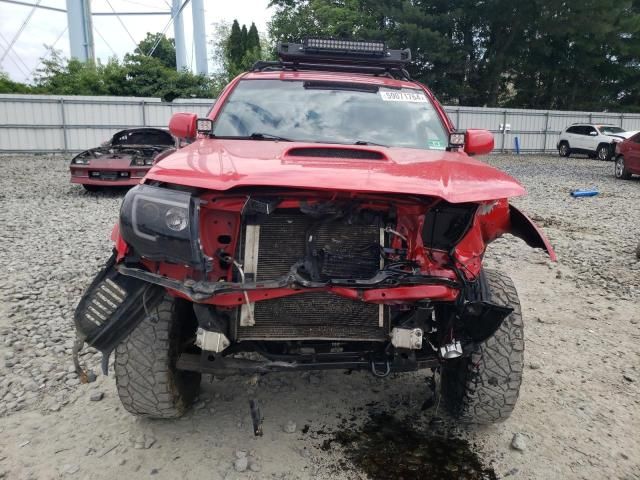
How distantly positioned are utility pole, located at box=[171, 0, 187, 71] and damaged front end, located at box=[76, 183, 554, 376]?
30.8m

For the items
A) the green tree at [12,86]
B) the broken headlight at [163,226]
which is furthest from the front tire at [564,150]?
the green tree at [12,86]

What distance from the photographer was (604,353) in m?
3.93

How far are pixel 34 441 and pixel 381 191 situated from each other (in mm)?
2214

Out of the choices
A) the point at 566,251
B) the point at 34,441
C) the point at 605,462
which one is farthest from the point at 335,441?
the point at 566,251

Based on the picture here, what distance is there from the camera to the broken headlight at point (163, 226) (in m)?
2.16

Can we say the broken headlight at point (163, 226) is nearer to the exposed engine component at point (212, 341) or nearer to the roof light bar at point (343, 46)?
the exposed engine component at point (212, 341)

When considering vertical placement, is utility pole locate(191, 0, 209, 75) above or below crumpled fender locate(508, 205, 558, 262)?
above

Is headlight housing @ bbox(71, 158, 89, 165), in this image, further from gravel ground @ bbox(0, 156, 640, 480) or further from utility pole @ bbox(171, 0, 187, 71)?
utility pole @ bbox(171, 0, 187, 71)

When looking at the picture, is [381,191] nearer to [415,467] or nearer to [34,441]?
[415,467]

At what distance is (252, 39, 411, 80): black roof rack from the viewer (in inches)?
190

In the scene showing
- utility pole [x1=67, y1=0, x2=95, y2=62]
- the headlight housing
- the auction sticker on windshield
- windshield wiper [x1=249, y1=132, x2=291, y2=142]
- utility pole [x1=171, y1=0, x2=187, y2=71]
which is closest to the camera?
windshield wiper [x1=249, y1=132, x2=291, y2=142]

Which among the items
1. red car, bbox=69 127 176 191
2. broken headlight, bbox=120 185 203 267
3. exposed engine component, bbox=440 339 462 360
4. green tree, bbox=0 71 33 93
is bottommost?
exposed engine component, bbox=440 339 462 360

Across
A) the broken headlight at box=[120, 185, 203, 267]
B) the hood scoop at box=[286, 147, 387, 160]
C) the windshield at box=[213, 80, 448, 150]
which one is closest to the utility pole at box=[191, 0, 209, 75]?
the windshield at box=[213, 80, 448, 150]

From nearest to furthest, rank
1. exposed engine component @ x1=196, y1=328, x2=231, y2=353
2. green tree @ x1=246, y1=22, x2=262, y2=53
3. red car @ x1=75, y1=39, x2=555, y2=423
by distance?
red car @ x1=75, y1=39, x2=555, y2=423
exposed engine component @ x1=196, y1=328, x2=231, y2=353
green tree @ x1=246, y1=22, x2=262, y2=53
